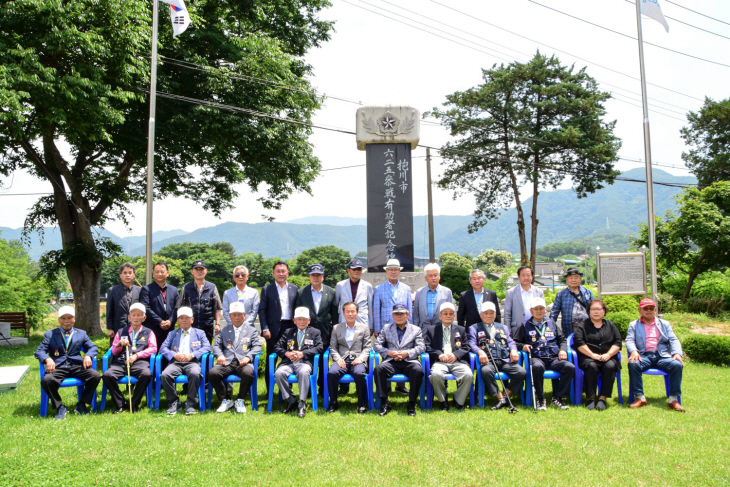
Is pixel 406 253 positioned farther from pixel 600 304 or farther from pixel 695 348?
pixel 695 348

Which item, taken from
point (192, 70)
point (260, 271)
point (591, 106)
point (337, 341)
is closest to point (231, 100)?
point (192, 70)

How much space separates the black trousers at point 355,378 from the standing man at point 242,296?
1273 mm

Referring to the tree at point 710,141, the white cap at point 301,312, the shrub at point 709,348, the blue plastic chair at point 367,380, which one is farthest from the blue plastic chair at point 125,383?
the tree at point 710,141

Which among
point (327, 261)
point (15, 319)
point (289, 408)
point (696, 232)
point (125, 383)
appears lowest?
point (15, 319)

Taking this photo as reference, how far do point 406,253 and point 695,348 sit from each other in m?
4.88

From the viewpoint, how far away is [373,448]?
14.2 feet

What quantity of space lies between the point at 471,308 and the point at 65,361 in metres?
4.63

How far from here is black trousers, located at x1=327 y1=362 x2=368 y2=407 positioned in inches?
218

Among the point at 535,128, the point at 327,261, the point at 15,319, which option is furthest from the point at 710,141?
the point at 327,261

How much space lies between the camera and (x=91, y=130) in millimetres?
10492

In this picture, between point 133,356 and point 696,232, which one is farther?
point 696,232

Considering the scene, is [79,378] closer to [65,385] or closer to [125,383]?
[65,385]

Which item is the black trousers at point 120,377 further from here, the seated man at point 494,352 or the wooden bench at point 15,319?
the wooden bench at point 15,319

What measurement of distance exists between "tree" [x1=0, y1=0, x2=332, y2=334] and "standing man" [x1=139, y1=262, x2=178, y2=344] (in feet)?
16.4
